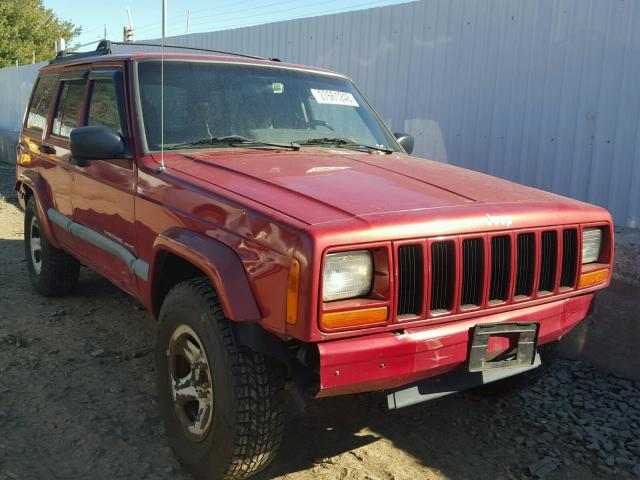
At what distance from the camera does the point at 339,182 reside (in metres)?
2.85

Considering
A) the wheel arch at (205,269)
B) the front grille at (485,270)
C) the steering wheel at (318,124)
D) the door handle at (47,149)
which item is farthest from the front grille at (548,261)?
the door handle at (47,149)

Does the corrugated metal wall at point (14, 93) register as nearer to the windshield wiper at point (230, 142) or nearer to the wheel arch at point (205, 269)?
the windshield wiper at point (230, 142)

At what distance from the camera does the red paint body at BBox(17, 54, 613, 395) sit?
2279mm

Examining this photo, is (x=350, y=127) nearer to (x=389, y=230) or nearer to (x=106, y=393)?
(x=389, y=230)

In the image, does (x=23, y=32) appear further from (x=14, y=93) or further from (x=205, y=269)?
(x=205, y=269)

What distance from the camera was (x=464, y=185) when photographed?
10.0ft

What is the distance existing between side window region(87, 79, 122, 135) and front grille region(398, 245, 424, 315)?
6.43 ft

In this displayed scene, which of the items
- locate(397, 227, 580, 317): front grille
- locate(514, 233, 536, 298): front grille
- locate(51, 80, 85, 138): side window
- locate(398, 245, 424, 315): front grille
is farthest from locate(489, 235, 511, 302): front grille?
locate(51, 80, 85, 138): side window

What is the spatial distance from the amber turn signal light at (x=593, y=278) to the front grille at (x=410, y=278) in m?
0.99

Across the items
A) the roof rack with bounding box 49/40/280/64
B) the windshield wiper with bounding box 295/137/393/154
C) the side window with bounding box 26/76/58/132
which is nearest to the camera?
the windshield wiper with bounding box 295/137/393/154

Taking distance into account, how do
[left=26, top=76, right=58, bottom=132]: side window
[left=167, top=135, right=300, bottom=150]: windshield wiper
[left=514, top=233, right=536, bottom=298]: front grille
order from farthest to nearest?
[left=26, top=76, right=58, bottom=132]: side window
[left=167, top=135, right=300, bottom=150]: windshield wiper
[left=514, top=233, right=536, bottom=298]: front grille

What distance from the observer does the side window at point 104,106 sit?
12.1 ft

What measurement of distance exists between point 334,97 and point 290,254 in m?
2.14

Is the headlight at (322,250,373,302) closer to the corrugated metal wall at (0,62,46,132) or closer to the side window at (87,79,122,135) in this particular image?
the side window at (87,79,122,135)
